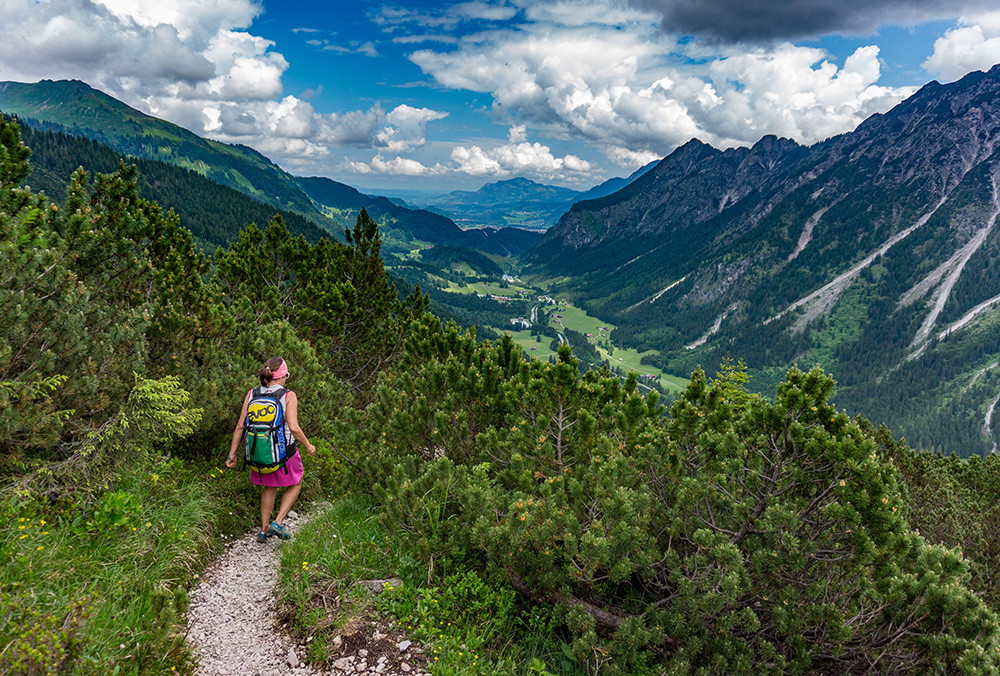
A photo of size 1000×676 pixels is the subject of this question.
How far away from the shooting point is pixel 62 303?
230 inches

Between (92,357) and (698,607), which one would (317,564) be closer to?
(92,357)

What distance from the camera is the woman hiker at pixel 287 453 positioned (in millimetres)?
7484

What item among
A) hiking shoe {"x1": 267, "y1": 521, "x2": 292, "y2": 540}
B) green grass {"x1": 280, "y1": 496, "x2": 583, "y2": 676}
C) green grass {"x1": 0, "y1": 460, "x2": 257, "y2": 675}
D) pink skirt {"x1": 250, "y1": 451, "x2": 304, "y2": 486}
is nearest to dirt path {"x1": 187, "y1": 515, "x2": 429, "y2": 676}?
green grass {"x1": 280, "y1": 496, "x2": 583, "y2": 676}

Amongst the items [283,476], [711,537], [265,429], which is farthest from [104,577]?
[711,537]

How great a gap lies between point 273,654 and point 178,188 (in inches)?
8472

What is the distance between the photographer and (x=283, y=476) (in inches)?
310

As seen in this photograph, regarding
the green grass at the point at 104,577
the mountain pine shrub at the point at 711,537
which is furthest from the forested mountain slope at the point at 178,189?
the mountain pine shrub at the point at 711,537

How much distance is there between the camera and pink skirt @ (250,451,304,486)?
25.3 feet

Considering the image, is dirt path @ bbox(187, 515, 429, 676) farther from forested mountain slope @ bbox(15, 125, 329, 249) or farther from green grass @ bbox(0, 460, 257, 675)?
forested mountain slope @ bbox(15, 125, 329, 249)

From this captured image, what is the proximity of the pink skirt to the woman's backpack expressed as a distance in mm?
182

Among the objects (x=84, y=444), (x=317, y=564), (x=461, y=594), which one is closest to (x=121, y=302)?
(x=84, y=444)

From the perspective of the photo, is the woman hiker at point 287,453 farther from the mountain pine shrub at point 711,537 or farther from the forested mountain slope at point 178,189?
the forested mountain slope at point 178,189

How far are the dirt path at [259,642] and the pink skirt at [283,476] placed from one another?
1.44 metres

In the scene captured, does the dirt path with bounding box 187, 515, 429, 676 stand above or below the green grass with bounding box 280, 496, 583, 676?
below
